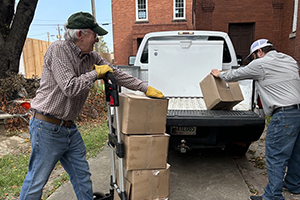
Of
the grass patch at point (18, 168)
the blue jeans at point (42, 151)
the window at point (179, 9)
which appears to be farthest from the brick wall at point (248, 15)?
the blue jeans at point (42, 151)

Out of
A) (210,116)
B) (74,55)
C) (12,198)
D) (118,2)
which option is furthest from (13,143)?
(118,2)

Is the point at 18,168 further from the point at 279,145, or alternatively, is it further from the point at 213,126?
the point at 279,145

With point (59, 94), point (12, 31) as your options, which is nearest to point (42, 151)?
point (59, 94)

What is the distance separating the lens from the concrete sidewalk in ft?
10.4

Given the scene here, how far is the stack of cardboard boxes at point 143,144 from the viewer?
87.8 inches

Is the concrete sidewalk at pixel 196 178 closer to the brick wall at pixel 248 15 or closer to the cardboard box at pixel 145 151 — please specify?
the cardboard box at pixel 145 151

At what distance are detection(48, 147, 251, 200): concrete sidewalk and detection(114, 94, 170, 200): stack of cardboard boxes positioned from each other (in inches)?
35.1

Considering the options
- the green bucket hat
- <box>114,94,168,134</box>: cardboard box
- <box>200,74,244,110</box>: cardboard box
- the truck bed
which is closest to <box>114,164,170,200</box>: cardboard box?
<box>114,94,168,134</box>: cardboard box

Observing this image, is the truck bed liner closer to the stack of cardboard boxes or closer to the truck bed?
Answer: the truck bed

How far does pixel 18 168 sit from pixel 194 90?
3370 mm

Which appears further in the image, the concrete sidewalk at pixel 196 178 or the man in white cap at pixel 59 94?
the concrete sidewalk at pixel 196 178

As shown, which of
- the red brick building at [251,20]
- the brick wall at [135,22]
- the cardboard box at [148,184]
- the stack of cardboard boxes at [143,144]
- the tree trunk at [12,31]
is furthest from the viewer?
the brick wall at [135,22]

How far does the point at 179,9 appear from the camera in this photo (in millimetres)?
19094

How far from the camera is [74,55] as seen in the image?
7.15 ft
